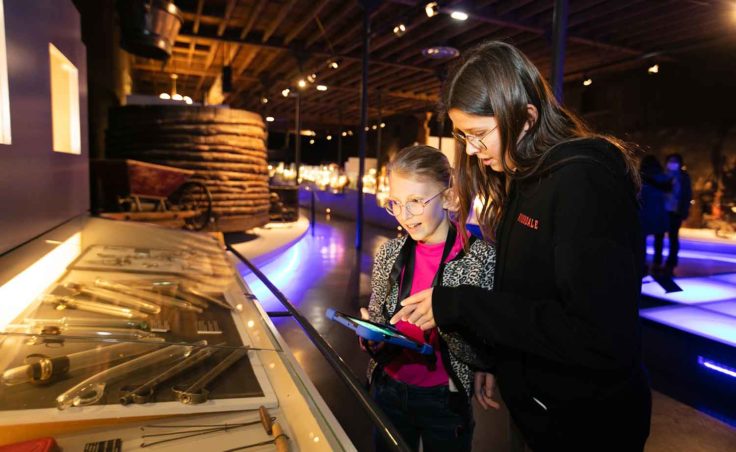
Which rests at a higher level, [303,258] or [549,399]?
[549,399]

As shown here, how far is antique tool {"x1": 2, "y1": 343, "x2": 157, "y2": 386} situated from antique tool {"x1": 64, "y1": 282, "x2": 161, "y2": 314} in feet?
1.37

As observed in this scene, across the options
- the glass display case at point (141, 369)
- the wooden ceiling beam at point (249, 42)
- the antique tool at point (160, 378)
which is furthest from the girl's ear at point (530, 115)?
the wooden ceiling beam at point (249, 42)

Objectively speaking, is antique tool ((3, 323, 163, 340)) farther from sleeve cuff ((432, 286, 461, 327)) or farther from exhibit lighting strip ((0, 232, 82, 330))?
sleeve cuff ((432, 286, 461, 327))

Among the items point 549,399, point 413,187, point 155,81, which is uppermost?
point 155,81

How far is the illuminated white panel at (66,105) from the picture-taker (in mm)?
3480

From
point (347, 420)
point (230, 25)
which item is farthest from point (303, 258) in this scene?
point (347, 420)

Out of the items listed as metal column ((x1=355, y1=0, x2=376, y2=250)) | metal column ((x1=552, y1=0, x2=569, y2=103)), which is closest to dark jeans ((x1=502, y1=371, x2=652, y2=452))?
metal column ((x1=552, y1=0, x2=569, y2=103))

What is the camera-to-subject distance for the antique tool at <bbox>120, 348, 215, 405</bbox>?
1.12 m

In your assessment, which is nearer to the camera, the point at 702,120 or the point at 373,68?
the point at 702,120

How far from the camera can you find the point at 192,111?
7.59m

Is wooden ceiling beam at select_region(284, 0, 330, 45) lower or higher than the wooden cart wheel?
higher

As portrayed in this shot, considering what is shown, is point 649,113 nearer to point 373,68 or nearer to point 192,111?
point 373,68

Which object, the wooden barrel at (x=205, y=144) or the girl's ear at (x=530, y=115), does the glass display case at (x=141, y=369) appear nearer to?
the girl's ear at (x=530, y=115)

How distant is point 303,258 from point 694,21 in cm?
882
